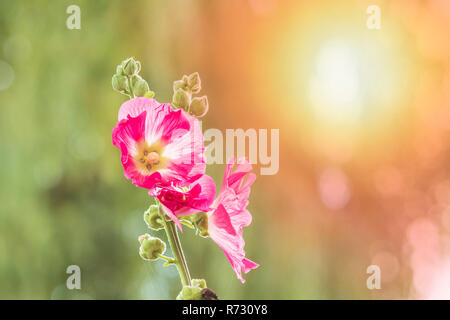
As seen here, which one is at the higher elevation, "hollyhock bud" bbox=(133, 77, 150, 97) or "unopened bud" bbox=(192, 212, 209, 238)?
"hollyhock bud" bbox=(133, 77, 150, 97)

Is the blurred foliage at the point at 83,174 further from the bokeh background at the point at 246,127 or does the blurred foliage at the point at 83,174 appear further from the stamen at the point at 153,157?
the stamen at the point at 153,157

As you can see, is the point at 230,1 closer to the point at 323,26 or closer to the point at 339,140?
the point at 323,26

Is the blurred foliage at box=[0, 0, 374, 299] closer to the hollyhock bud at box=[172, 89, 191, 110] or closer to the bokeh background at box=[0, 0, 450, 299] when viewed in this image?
the bokeh background at box=[0, 0, 450, 299]

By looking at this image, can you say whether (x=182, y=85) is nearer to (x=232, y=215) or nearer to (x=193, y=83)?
(x=193, y=83)

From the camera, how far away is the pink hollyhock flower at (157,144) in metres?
0.43

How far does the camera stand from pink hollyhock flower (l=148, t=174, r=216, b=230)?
0.42 meters

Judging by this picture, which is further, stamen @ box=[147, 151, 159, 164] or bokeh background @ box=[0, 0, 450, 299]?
bokeh background @ box=[0, 0, 450, 299]

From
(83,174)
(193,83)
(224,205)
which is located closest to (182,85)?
(193,83)

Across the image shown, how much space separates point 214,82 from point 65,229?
753mm

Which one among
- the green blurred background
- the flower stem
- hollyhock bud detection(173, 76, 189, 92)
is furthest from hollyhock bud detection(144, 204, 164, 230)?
the green blurred background

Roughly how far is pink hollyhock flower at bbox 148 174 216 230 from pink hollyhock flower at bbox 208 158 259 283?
32mm

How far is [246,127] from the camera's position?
6.26 feet

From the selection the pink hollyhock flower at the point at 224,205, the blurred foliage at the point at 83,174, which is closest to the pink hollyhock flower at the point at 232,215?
Result: the pink hollyhock flower at the point at 224,205
